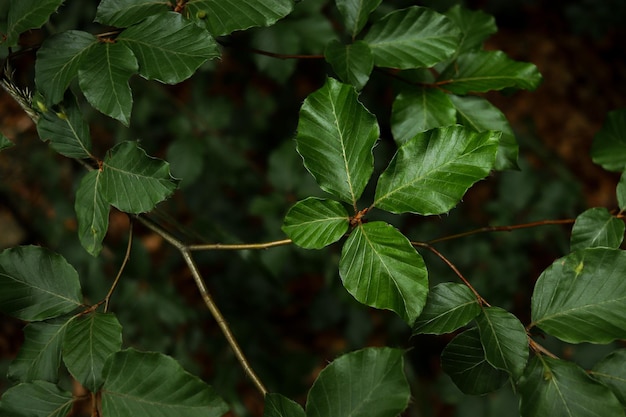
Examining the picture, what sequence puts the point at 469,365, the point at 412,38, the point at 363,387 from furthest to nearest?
the point at 412,38, the point at 469,365, the point at 363,387

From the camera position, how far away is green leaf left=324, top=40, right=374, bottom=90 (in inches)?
32.7

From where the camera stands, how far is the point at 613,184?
9.09 feet

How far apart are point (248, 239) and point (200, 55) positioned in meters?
1.45

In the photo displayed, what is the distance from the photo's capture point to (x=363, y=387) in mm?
661

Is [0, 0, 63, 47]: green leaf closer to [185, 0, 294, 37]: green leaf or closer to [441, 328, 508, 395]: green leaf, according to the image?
[185, 0, 294, 37]: green leaf

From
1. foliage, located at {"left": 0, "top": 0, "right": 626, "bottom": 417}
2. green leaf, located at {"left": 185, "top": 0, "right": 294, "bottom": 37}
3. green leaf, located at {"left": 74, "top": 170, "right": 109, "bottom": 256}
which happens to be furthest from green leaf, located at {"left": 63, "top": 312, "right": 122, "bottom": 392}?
green leaf, located at {"left": 185, "top": 0, "right": 294, "bottom": 37}

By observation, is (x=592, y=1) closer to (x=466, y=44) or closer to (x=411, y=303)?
(x=466, y=44)

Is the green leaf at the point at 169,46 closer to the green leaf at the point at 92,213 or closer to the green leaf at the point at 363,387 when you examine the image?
the green leaf at the point at 92,213

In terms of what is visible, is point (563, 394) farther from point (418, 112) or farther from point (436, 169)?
point (418, 112)

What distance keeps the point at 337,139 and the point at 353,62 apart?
174 millimetres

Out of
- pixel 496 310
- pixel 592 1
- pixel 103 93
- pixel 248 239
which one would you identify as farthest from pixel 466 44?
pixel 592 1

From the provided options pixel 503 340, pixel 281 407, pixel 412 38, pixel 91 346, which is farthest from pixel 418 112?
pixel 91 346

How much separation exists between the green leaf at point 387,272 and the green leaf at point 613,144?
50 cm

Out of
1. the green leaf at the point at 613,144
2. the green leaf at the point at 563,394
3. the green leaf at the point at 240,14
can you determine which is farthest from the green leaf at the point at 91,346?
the green leaf at the point at 613,144
